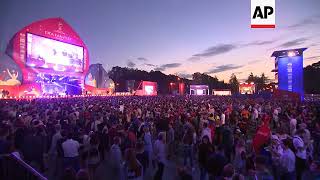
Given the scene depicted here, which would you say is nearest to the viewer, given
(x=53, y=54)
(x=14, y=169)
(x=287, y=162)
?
(x=14, y=169)

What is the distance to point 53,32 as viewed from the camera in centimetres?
5069

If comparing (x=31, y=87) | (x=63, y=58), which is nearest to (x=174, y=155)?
(x=31, y=87)

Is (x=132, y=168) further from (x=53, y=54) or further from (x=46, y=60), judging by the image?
(x=53, y=54)

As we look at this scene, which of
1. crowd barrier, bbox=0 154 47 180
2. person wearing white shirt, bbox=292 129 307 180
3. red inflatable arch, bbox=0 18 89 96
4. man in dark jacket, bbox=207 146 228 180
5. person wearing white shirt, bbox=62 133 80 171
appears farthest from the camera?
red inflatable arch, bbox=0 18 89 96

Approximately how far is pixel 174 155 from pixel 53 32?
1730 inches

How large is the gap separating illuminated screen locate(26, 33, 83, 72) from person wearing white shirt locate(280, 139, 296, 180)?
140 ft

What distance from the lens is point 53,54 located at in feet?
159

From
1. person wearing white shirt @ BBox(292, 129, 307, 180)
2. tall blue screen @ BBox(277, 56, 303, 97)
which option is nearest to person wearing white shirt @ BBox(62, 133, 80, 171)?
person wearing white shirt @ BBox(292, 129, 307, 180)

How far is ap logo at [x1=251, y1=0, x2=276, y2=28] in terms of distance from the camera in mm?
8062

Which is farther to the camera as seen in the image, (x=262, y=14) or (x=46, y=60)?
(x=46, y=60)

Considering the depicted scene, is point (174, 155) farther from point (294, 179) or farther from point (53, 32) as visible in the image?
point (53, 32)

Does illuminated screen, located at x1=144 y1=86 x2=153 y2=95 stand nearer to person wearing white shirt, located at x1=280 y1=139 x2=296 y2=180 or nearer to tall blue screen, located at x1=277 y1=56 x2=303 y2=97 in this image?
tall blue screen, located at x1=277 y1=56 x2=303 y2=97

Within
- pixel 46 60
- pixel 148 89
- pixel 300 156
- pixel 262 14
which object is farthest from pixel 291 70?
pixel 148 89

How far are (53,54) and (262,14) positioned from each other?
147 feet
